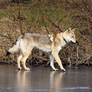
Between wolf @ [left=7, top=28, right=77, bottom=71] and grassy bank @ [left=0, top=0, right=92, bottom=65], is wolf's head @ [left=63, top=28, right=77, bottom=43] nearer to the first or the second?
wolf @ [left=7, top=28, right=77, bottom=71]

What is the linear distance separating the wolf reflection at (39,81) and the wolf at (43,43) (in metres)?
1.18

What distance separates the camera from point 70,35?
1833 cm

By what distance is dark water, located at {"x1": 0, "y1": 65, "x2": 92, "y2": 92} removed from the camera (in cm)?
1312

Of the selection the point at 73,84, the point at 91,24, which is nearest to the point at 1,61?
the point at 91,24

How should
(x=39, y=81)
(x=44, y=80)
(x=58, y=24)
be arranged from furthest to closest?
(x=58, y=24) < (x=44, y=80) < (x=39, y=81)

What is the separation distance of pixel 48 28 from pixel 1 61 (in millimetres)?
2296

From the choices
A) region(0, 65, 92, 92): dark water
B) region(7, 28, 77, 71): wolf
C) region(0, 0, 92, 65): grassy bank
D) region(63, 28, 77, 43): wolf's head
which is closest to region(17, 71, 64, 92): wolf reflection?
region(0, 65, 92, 92): dark water

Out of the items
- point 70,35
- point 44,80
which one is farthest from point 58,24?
point 44,80

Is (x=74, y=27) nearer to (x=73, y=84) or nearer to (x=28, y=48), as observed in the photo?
(x=28, y=48)

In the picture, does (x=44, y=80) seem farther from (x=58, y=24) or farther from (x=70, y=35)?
(x=58, y=24)

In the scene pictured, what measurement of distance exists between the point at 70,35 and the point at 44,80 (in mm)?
3870

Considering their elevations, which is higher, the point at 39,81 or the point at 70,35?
the point at 70,35

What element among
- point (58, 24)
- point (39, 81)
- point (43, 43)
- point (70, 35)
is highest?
point (58, 24)

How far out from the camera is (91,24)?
1948cm
